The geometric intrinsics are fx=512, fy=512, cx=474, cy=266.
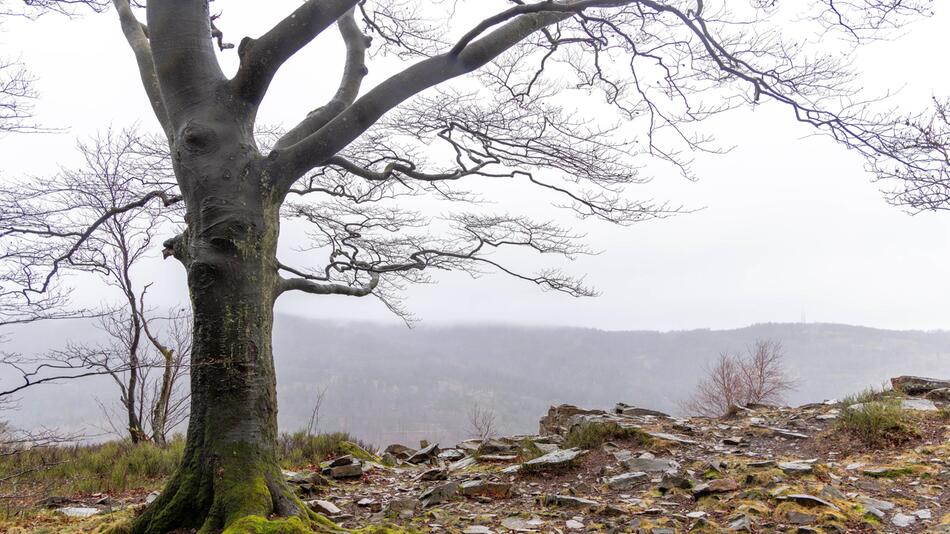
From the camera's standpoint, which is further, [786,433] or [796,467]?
[786,433]

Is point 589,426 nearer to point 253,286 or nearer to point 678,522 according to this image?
point 678,522

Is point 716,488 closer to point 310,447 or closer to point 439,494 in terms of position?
point 439,494

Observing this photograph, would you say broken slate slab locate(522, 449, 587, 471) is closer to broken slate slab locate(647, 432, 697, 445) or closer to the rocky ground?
the rocky ground

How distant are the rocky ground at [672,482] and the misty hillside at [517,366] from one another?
2124 inches

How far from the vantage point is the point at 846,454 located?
514cm

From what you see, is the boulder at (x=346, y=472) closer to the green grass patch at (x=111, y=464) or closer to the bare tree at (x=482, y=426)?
the green grass patch at (x=111, y=464)

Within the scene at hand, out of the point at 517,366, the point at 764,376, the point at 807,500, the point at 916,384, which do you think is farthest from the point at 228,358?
the point at 517,366

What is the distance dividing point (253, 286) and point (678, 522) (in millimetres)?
3383

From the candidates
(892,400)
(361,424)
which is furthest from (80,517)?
(361,424)

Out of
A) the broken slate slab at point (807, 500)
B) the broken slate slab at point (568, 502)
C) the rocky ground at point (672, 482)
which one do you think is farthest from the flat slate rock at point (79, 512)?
the broken slate slab at point (807, 500)

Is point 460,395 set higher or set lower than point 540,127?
lower

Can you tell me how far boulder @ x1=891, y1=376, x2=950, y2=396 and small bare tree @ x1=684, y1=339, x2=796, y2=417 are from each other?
1841cm

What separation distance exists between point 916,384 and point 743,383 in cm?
2251

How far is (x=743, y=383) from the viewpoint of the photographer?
28266mm
